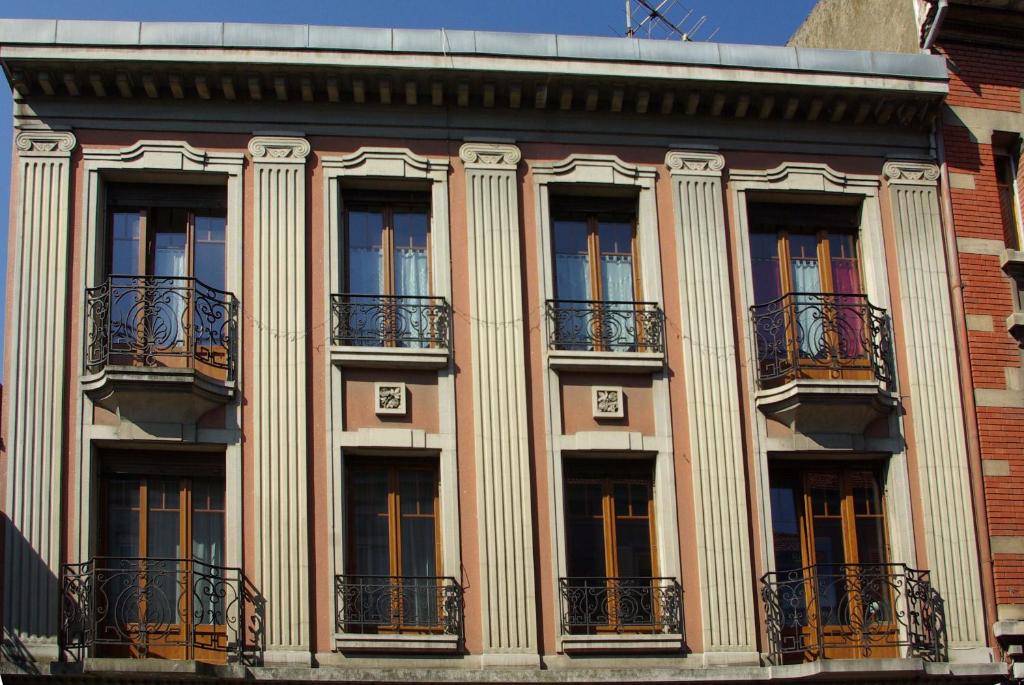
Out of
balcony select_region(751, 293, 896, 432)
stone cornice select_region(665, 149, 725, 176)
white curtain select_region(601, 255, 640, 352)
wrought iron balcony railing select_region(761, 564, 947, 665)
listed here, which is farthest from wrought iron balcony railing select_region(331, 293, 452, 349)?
wrought iron balcony railing select_region(761, 564, 947, 665)

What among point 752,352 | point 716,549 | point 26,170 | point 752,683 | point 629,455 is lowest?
point 752,683

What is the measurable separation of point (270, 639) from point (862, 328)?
7.80 metres

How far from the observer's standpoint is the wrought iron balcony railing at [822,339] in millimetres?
19156

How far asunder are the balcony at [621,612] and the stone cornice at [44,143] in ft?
24.5

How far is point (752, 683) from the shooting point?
1759 cm

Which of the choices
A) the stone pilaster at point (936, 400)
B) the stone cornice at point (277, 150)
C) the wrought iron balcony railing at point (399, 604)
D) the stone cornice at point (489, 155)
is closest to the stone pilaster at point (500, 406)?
the stone cornice at point (489, 155)

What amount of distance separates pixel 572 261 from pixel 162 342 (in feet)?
16.2

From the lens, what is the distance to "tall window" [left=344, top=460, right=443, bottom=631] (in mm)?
17625

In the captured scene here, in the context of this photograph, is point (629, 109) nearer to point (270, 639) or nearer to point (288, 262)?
point (288, 262)

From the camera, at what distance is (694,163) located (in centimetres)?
1973

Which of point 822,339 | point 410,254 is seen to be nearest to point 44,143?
point 410,254

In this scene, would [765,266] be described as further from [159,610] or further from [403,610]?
[159,610]

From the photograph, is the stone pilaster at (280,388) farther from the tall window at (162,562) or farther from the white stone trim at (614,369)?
the white stone trim at (614,369)

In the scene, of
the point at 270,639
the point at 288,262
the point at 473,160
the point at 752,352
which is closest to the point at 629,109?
the point at 473,160
